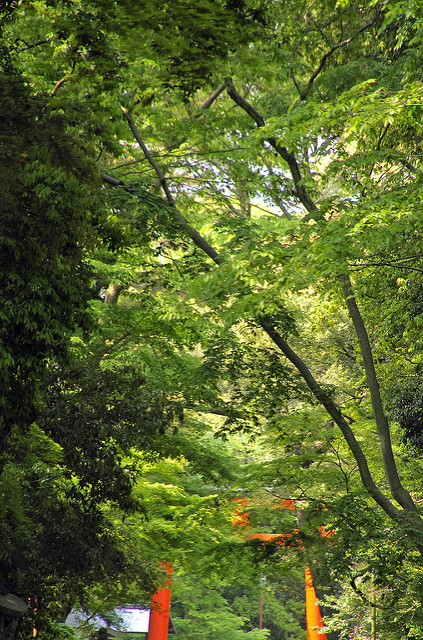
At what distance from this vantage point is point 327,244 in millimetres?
6180

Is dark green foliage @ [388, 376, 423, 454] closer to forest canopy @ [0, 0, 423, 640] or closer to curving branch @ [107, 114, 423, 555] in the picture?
forest canopy @ [0, 0, 423, 640]

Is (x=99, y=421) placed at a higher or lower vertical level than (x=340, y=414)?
lower

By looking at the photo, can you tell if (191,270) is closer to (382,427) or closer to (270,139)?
(270,139)

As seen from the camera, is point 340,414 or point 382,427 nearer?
point 340,414

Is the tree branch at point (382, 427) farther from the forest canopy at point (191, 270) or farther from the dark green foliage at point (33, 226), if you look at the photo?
the dark green foliage at point (33, 226)

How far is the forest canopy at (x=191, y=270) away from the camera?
5.12 metres

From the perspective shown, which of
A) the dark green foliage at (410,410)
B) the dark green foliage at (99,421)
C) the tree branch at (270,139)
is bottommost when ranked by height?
the dark green foliage at (99,421)

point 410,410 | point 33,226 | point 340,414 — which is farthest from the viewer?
point 410,410

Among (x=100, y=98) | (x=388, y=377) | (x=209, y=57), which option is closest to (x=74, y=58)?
(x=100, y=98)

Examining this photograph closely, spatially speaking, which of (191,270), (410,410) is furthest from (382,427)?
(191,270)

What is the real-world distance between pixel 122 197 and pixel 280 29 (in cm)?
331

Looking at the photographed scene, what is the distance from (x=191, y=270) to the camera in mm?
8914

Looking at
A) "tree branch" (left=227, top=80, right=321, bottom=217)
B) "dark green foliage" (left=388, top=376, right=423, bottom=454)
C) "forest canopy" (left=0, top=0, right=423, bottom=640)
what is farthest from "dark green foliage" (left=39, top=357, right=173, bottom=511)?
"dark green foliage" (left=388, top=376, right=423, bottom=454)

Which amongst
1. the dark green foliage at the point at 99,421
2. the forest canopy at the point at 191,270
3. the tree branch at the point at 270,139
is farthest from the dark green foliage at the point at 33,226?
the tree branch at the point at 270,139
